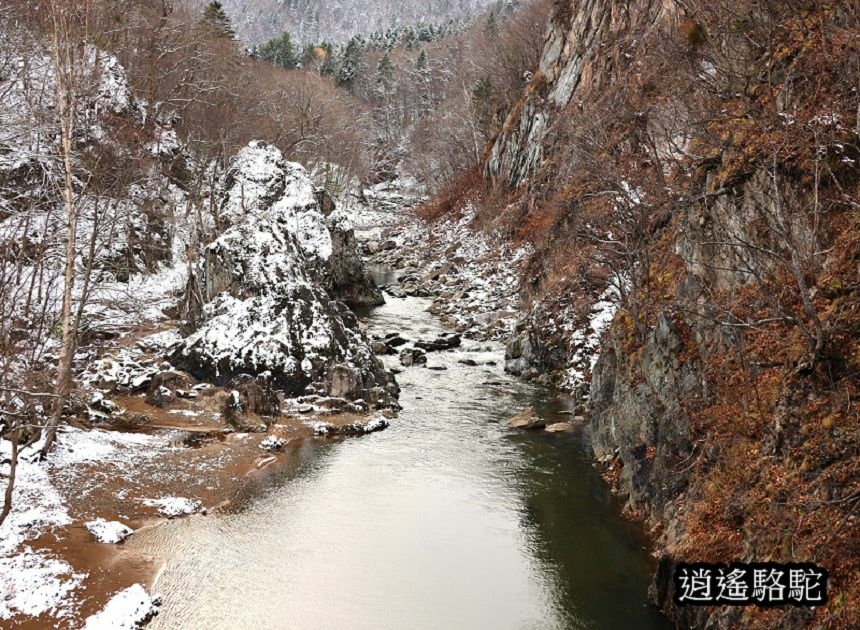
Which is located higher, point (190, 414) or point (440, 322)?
point (440, 322)

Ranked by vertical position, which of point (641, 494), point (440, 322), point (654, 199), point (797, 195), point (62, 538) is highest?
point (654, 199)

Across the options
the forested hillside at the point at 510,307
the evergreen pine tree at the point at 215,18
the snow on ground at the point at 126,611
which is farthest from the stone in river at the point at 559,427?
the evergreen pine tree at the point at 215,18

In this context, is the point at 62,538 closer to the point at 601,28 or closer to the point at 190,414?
the point at 190,414

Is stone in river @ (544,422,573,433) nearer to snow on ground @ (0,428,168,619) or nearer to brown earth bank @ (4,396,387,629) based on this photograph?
brown earth bank @ (4,396,387,629)

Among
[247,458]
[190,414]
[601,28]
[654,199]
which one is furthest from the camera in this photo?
[601,28]

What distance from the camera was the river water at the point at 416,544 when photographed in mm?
13289

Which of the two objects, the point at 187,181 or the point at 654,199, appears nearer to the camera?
the point at 654,199

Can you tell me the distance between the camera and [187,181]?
48.9 m

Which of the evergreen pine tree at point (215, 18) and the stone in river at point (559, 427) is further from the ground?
the evergreen pine tree at point (215, 18)

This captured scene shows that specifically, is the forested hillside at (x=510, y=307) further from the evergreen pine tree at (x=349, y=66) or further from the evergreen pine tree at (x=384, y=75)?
the evergreen pine tree at (x=384, y=75)

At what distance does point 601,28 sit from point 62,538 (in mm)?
46336

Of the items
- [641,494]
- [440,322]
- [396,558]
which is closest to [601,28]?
[440,322]

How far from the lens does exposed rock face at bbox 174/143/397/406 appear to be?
1027 inches

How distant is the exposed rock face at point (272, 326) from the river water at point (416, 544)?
430 cm
